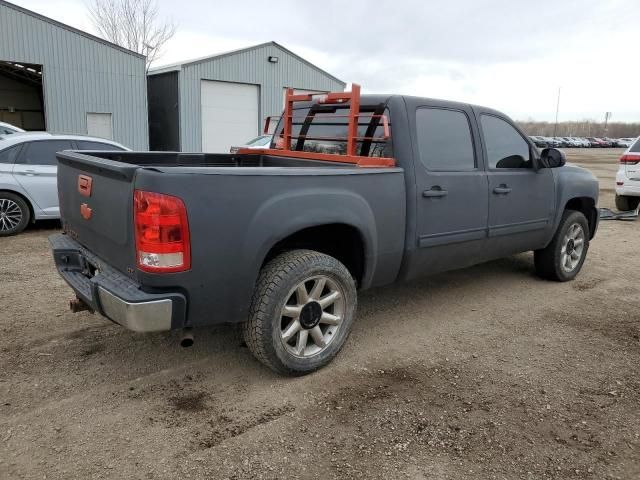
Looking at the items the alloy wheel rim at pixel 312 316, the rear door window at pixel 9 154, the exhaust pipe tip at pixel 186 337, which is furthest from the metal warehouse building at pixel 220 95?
the exhaust pipe tip at pixel 186 337

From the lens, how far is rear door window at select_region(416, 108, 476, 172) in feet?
13.5

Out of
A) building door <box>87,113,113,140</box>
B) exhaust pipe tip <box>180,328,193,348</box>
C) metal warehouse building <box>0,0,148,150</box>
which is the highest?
metal warehouse building <box>0,0,148,150</box>

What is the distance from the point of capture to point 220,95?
2191 cm

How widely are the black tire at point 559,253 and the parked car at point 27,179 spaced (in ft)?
21.2

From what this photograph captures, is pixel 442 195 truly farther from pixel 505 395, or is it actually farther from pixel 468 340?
pixel 505 395

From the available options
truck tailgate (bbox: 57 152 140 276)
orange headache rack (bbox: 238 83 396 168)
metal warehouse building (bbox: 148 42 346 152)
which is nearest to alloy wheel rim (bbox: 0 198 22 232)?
orange headache rack (bbox: 238 83 396 168)

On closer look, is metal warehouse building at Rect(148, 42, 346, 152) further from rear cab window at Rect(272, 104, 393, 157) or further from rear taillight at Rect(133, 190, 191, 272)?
rear taillight at Rect(133, 190, 191, 272)

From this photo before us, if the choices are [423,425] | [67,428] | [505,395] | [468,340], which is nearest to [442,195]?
[468,340]

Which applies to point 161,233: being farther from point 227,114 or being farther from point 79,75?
point 227,114

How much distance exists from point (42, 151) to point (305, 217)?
20.5ft

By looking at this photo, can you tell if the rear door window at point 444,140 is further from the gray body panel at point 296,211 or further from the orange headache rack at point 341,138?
the orange headache rack at point 341,138

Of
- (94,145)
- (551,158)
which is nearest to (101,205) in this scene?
(551,158)

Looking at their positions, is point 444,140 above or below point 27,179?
above

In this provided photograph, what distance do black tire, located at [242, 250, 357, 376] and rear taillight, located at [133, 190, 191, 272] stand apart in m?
0.56
